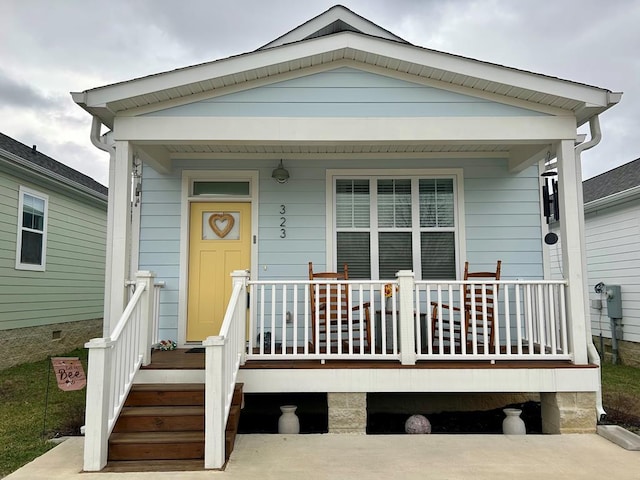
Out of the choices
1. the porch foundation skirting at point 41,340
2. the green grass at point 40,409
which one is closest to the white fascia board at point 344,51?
the green grass at point 40,409

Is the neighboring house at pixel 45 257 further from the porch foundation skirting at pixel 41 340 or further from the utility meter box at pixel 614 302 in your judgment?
the utility meter box at pixel 614 302

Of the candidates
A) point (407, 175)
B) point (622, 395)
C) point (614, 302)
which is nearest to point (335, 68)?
point (407, 175)

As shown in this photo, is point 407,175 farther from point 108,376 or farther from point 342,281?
point 108,376

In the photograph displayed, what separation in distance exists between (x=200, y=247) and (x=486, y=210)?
351 cm

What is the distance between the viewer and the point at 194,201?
5.54 metres

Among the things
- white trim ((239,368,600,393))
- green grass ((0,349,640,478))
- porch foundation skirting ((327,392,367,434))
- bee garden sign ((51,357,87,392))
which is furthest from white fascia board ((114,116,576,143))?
green grass ((0,349,640,478))

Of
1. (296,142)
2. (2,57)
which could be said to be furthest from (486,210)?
(2,57)

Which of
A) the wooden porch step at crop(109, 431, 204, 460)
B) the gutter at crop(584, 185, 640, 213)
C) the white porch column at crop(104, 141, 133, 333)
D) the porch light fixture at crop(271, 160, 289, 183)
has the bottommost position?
the wooden porch step at crop(109, 431, 204, 460)

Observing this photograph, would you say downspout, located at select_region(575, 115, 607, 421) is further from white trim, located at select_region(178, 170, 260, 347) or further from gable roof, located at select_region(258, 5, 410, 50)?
white trim, located at select_region(178, 170, 260, 347)

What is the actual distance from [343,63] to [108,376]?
3.43m

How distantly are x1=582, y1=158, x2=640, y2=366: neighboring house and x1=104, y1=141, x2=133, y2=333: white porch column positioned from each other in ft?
24.9

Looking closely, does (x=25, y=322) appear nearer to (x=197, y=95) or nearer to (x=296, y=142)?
(x=197, y=95)

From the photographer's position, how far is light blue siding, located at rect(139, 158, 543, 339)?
5457mm

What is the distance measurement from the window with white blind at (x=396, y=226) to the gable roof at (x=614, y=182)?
14.2ft
